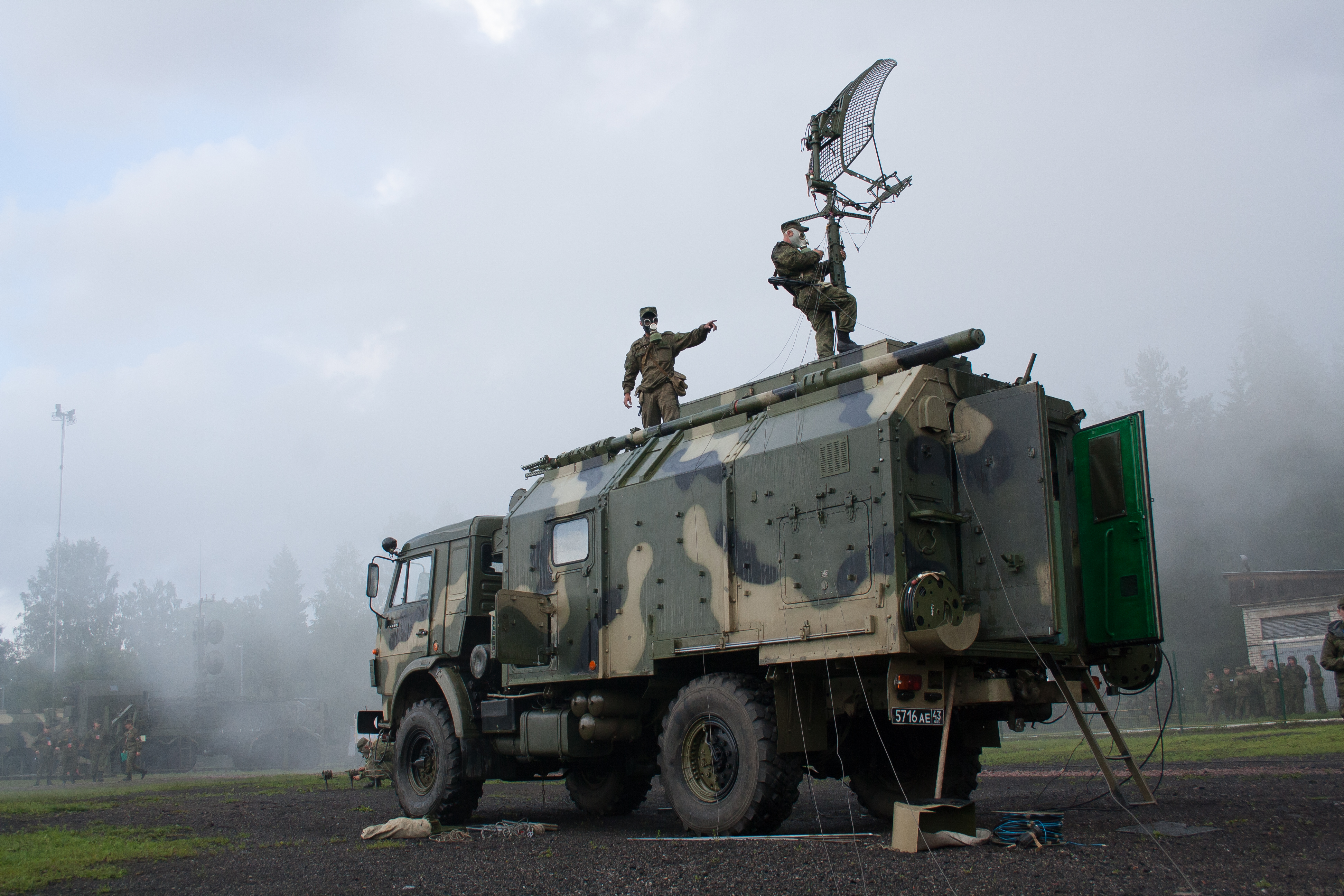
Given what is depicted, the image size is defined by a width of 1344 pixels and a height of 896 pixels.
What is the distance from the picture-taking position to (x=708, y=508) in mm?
8516

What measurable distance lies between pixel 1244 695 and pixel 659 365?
22.1 metres

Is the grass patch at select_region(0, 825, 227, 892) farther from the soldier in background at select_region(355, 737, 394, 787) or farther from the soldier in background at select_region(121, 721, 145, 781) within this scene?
the soldier in background at select_region(121, 721, 145, 781)

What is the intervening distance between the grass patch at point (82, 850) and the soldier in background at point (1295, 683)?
2370cm

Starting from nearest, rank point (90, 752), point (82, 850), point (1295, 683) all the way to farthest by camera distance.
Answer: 1. point (82, 850)
2. point (1295, 683)
3. point (90, 752)

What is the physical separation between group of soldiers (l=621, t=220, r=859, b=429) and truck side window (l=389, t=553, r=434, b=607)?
9.86 ft

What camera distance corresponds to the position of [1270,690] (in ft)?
84.9

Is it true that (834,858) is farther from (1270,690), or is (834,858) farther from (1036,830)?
(1270,690)

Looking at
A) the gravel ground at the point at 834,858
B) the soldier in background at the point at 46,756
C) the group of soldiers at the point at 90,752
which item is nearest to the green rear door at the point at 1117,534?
the gravel ground at the point at 834,858

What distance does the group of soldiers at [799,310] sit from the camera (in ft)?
34.2

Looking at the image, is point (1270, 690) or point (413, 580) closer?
point (413, 580)

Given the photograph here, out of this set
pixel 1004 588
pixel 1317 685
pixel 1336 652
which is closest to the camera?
pixel 1004 588

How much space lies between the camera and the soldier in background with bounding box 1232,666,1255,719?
25.8m

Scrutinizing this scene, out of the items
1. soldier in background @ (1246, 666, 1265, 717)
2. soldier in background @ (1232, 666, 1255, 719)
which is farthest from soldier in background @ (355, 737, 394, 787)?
soldier in background @ (1232, 666, 1255, 719)

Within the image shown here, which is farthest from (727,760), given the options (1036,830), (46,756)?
(46,756)
